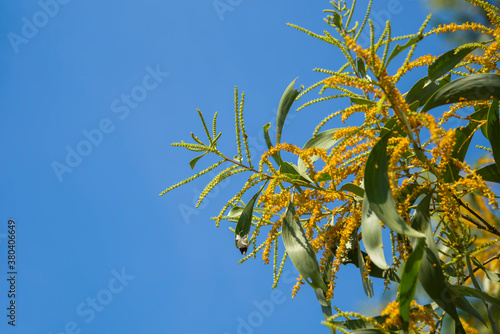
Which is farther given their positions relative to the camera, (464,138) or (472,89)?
(464,138)

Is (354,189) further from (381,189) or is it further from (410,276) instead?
(410,276)

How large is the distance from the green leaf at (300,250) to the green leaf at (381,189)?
39 centimetres

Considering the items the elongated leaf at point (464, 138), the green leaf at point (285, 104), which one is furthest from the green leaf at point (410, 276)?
the green leaf at point (285, 104)

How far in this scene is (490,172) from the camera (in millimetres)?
2158

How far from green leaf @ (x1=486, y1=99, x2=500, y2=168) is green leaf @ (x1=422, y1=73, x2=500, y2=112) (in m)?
0.06

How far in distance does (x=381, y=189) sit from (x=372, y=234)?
16 cm

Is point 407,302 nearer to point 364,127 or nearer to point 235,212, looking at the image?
point 364,127

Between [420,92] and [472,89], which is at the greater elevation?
[420,92]

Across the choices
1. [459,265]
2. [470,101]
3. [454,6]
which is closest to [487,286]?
[459,265]

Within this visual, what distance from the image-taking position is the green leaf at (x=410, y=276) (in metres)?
1.41

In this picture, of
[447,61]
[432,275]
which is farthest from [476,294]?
[447,61]

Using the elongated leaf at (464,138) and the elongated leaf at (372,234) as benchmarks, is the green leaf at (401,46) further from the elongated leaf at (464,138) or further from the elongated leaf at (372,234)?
the elongated leaf at (464,138)

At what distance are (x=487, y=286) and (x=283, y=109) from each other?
5.61 feet

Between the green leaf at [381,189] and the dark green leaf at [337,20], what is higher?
the dark green leaf at [337,20]
